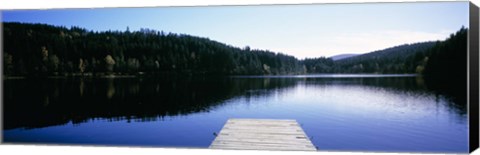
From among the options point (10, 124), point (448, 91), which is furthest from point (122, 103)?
point (448, 91)

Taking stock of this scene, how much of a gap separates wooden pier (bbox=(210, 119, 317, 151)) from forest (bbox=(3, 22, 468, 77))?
1.11 meters

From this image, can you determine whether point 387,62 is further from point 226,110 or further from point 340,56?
point 226,110

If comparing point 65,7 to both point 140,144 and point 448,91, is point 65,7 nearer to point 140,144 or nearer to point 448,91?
point 140,144

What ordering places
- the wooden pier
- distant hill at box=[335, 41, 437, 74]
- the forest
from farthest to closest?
1. the forest
2. distant hill at box=[335, 41, 437, 74]
3. the wooden pier

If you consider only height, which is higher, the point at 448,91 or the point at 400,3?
the point at 400,3

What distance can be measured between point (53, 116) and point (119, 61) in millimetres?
1546

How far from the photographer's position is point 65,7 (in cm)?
878

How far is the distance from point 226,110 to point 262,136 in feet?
2.97

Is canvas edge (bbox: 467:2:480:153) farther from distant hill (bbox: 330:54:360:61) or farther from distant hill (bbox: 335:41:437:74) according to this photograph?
distant hill (bbox: 330:54:360:61)

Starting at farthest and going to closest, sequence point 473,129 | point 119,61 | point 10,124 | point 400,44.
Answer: point 119,61
point 10,124
point 400,44
point 473,129

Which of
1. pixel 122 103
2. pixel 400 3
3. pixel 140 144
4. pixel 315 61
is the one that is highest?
pixel 400 3

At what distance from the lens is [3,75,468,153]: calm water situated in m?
8.22

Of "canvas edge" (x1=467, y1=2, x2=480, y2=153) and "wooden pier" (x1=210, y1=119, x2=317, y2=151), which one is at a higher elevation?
"canvas edge" (x1=467, y1=2, x2=480, y2=153)

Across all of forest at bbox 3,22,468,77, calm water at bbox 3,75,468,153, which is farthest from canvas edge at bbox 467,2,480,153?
forest at bbox 3,22,468,77
